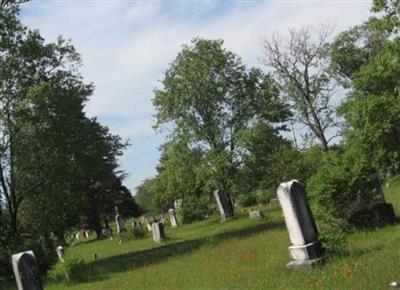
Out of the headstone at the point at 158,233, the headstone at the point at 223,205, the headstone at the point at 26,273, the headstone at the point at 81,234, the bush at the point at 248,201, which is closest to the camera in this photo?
the headstone at the point at 26,273

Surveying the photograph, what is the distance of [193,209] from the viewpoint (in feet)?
141

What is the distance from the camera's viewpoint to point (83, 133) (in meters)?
27.8

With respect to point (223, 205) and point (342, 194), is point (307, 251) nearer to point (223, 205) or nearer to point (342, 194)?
point (342, 194)

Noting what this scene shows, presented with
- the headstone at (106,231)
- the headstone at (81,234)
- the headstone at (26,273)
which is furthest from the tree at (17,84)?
the headstone at (81,234)

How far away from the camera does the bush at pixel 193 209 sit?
42.9 metres

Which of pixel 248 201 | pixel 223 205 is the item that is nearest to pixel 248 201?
pixel 248 201

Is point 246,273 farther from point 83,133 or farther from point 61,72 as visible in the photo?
point 61,72

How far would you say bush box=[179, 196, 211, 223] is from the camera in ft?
141

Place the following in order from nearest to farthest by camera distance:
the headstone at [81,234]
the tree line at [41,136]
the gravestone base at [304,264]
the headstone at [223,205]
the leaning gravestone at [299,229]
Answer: the gravestone base at [304,264] → the leaning gravestone at [299,229] → the tree line at [41,136] → the headstone at [223,205] → the headstone at [81,234]

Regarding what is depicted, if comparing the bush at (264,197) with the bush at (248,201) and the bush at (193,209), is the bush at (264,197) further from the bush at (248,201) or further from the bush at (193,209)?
the bush at (193,209)

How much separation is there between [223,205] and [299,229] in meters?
23.9

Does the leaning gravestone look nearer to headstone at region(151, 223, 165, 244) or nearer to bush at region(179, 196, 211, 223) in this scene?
headstone at region(151, 223, 165, 244)

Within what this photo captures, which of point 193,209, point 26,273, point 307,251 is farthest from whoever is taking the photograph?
point 193,209

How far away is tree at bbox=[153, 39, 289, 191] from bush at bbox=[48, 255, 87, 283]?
20.5 metres
